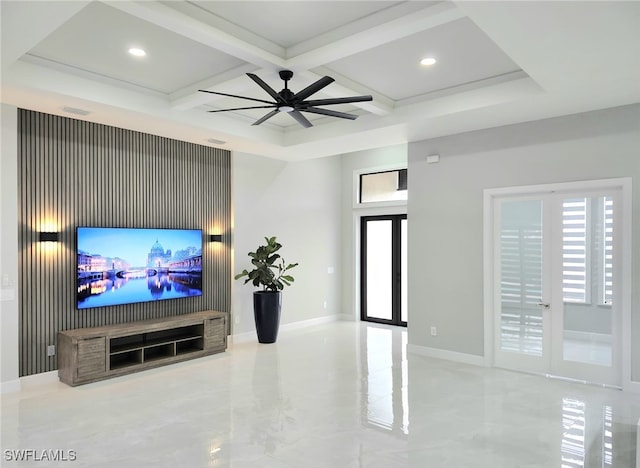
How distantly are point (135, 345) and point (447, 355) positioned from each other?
13.2ft

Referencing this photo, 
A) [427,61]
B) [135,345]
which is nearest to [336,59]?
[427,61]

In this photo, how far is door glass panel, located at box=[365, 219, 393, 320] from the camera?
8.55 meters

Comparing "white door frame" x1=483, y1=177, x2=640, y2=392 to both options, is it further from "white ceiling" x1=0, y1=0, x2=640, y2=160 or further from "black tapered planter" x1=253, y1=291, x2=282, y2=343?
"black tapered planter" x1=253, y1=291, x2=282, y2=343

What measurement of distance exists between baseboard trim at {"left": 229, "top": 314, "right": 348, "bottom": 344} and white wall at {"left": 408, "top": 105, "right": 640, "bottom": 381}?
2398 millimetres

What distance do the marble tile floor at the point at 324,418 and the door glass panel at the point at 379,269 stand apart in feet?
9.58

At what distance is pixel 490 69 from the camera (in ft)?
14.1

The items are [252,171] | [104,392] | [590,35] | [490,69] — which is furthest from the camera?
[252,171]

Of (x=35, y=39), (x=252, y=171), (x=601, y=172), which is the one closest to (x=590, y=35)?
(x=601, y=172)

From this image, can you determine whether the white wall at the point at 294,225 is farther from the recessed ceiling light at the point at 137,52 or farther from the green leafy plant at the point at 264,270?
the recessed ceiling light at the point at 137,52

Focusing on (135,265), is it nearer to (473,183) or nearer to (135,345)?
(135,345)

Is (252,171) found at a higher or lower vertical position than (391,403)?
higher

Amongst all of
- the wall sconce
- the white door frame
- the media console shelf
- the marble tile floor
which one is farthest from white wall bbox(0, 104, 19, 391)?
the white door frame

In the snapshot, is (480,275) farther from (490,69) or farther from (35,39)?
(35,39)

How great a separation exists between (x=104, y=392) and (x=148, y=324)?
103cm
